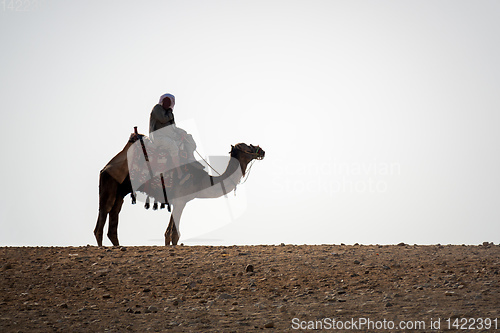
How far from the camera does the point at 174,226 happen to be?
16.8m

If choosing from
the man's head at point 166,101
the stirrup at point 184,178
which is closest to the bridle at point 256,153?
the stirrup at point 184,178

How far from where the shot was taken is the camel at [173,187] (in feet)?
56.2

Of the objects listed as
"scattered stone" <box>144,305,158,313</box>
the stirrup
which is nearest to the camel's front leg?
the stirrup

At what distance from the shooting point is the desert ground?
9.25 meters

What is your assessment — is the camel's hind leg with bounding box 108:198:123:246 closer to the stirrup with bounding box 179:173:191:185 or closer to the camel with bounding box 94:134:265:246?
the camel with bounding box 94:134:265:246

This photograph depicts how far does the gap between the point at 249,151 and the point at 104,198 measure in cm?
404

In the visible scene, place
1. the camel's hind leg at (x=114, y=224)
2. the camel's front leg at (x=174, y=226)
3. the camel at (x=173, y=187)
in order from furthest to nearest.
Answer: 1. the camel's hind leg at (x=114, y=224)
2. the camel at (x=173, y=187)
3. the camel's front leg at (x=174, y=226)

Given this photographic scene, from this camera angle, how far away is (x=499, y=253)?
13.3 meters

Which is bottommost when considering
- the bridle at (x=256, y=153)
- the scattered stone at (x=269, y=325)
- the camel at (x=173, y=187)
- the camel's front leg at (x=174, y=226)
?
the scattered stone at (x=269, y=325)

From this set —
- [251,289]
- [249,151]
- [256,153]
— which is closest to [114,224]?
[249,151]

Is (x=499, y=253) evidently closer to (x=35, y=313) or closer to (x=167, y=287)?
Result: (x=167, y=287)

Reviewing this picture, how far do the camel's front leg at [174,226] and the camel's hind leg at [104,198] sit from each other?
5.54 feet

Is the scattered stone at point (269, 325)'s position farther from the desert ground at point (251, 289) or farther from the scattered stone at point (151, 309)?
the scattered stone at point (151, 309)

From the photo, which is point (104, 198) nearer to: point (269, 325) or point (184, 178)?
point (184, 178)
